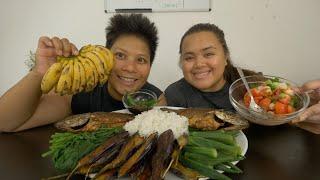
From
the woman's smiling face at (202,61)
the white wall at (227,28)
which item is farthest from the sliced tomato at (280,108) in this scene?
the white wall at (227,28)

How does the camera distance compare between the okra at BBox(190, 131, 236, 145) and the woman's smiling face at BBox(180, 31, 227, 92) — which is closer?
the okra at BBox(190, 131, 236, 145)

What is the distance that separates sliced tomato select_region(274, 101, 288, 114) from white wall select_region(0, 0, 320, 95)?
1.52 meters

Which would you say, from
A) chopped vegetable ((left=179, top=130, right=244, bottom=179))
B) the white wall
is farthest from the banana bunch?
the white wall

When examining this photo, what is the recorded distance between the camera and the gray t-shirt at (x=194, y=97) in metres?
1.67

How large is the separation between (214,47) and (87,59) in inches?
33.3

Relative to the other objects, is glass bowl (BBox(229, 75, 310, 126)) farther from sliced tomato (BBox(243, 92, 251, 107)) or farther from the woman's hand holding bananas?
the woman's hand holding bananas

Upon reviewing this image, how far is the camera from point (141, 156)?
0.83m

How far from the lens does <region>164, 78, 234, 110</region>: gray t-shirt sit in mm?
1667

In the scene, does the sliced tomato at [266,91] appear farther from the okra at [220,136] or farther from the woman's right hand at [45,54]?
the woman's right hand at [45,54]

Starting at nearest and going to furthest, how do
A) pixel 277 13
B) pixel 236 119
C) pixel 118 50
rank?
pixel 236 119, pixel 118 50, pixel 277 13

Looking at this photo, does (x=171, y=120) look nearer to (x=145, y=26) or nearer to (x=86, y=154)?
(x=86, y=154)

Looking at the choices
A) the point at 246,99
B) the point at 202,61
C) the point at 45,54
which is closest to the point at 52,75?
the point at 45,54

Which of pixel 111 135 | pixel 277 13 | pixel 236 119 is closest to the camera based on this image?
pixel 111 135

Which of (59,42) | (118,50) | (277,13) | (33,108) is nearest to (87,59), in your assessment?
(59,42)
